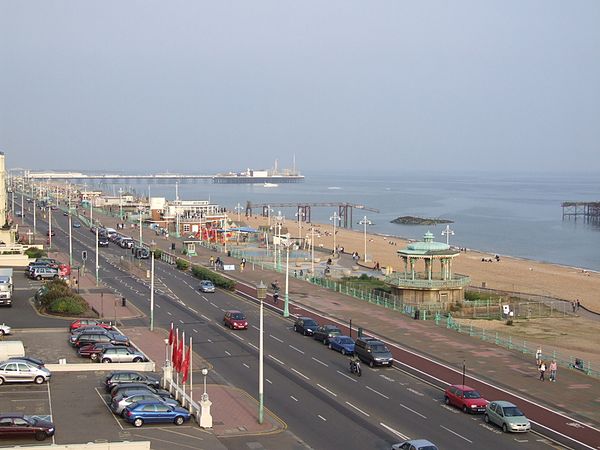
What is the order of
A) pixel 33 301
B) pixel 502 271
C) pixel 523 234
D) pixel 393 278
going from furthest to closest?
pixel 523 234 < pixel 502 271 < pixel 393 278 < pixel 33 301

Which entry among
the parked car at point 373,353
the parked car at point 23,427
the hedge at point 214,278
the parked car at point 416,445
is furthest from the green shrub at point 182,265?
the parked car at point 416,445

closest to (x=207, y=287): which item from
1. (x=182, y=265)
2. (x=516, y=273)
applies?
(x=182, y=265)

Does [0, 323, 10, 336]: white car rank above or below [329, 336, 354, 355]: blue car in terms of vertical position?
above

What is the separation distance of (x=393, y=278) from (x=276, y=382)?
2597cm

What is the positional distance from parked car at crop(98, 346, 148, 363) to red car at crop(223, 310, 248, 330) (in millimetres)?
10235

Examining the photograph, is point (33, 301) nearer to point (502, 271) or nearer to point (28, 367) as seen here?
point (28, 367)

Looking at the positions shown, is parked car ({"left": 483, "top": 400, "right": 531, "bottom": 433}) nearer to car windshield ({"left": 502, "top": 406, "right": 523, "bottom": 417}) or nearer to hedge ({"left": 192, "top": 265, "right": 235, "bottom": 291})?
car windshield ({"left": 502, "top": 406, "right": 523, "bottom": 417})

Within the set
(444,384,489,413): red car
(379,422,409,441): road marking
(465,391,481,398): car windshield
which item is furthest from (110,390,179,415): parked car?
(465,391,481,398): car windshield

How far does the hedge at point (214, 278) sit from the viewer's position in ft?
211

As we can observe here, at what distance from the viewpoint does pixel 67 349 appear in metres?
40.7

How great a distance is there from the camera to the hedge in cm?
6431

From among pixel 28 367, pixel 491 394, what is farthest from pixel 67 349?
pixel 491 394

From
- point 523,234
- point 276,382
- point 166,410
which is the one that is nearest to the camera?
point 166,410

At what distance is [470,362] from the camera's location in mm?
40719
